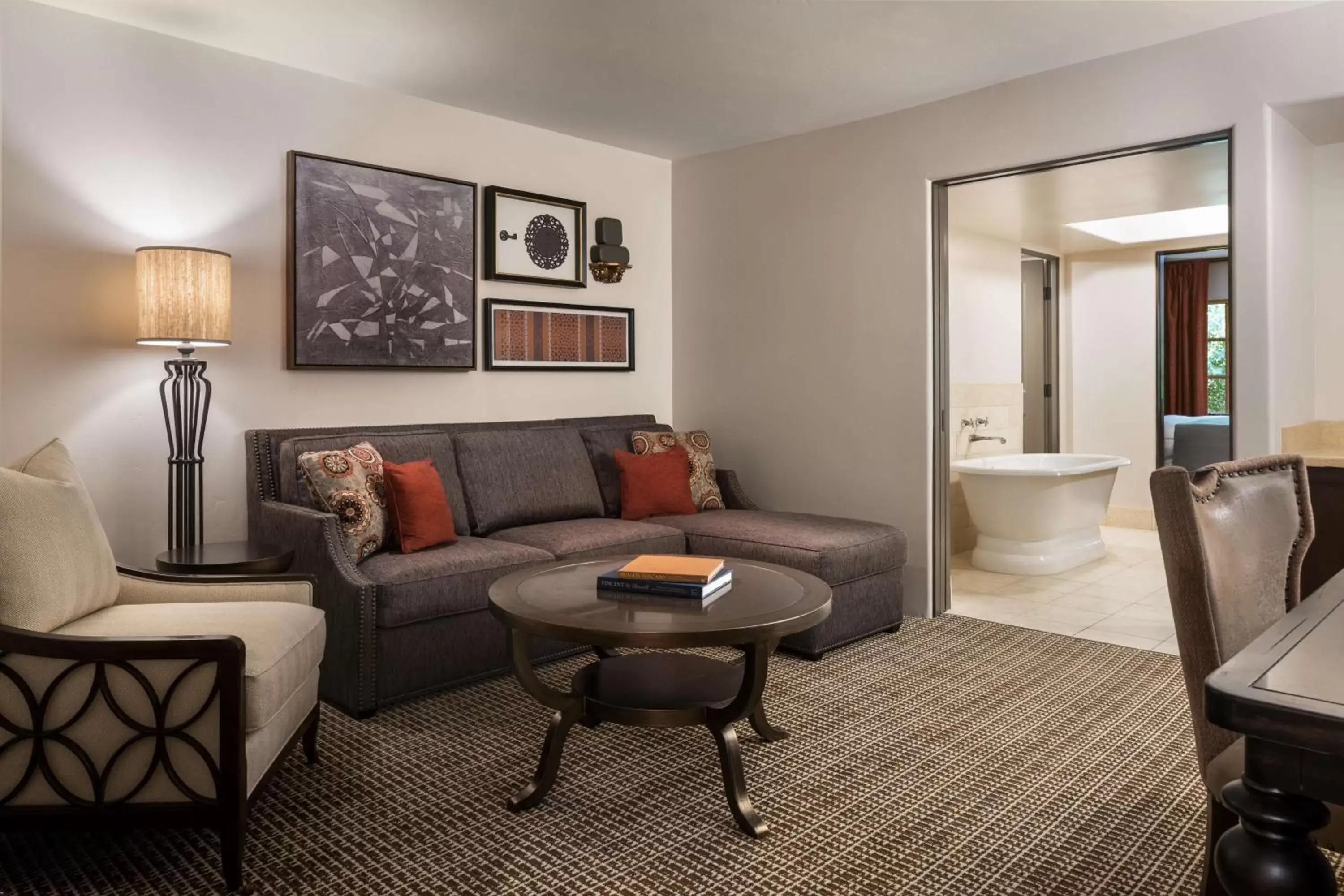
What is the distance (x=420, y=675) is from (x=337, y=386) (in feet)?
4.75

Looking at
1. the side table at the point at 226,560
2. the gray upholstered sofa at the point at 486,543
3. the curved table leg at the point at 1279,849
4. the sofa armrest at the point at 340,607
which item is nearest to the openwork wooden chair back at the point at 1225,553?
the curved table leg at the point at 1279,849

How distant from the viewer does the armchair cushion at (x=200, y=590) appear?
251cm

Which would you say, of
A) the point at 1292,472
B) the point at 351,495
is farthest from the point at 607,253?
the point at 1292,472

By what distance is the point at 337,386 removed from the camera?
12.9 feet

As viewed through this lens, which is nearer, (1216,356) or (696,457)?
(696,457)

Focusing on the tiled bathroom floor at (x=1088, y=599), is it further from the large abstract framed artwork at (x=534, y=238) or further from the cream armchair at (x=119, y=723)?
the cream armchair at (x=119, y=723)

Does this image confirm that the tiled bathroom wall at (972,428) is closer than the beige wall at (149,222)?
No

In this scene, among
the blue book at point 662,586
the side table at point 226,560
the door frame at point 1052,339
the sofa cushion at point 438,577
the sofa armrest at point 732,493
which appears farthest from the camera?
the door frame at point 1052,339

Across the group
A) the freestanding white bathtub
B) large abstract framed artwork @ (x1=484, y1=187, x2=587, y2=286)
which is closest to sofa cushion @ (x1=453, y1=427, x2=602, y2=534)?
large abstract framed artwork @ (x1=484, y1=187, x2=587, y2=286)

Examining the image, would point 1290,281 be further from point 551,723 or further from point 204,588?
point 204,588

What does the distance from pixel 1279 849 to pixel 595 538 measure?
2.93 m

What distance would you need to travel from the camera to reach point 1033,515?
536 cm

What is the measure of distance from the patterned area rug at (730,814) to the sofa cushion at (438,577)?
0.33m

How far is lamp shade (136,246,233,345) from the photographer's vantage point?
10.1 feet
